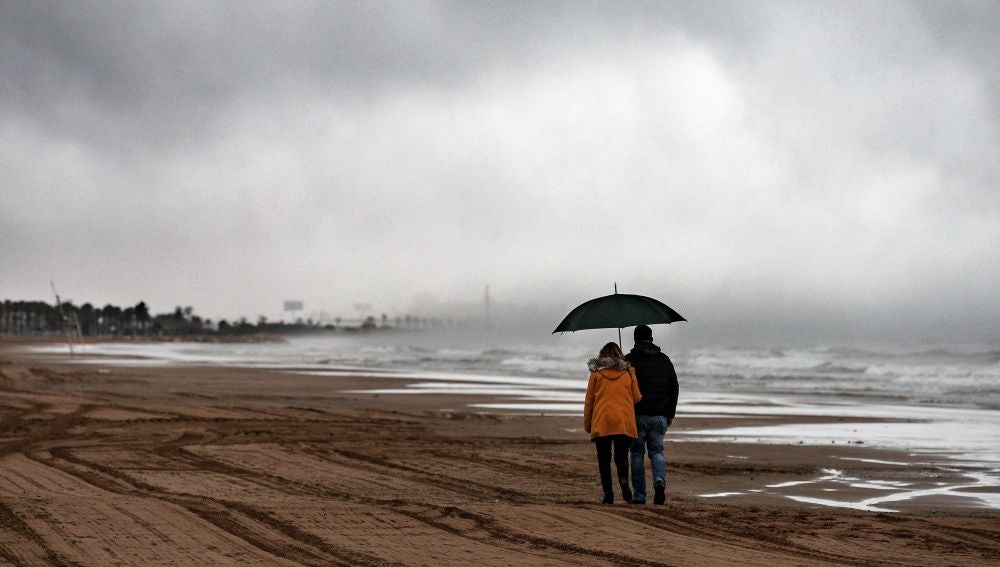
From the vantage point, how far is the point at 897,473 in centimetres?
1444

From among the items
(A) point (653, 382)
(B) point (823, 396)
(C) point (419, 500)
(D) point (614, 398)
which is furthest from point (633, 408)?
(B) point (823, 396)

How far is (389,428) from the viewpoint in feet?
66.4

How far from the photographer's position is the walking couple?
35.1ft

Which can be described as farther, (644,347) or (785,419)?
(785,419)

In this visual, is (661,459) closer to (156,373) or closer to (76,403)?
(76,403)

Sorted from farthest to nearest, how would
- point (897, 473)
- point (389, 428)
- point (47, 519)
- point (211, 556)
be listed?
1. point (389, 428)
2. point (897, 473)
3. point (47, 519)
4. point (211, 556)

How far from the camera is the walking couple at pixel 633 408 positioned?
10.7 m

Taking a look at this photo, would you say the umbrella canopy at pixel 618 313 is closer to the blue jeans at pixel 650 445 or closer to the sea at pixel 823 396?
the blue jeans at pixel 650 445

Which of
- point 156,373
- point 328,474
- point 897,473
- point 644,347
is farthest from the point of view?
point 156,373

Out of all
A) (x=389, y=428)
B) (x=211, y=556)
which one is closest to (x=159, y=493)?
(x=211, y=556)

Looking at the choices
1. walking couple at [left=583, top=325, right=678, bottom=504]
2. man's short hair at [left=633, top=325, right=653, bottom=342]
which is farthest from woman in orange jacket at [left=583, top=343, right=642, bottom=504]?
man's short hair at [left=633, top=325, right=653, bottom=342]

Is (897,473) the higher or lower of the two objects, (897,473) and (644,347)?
the lower

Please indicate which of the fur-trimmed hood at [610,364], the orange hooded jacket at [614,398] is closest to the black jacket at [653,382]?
the orange hooded jacket at [614,398]

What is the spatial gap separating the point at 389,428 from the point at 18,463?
786cm
